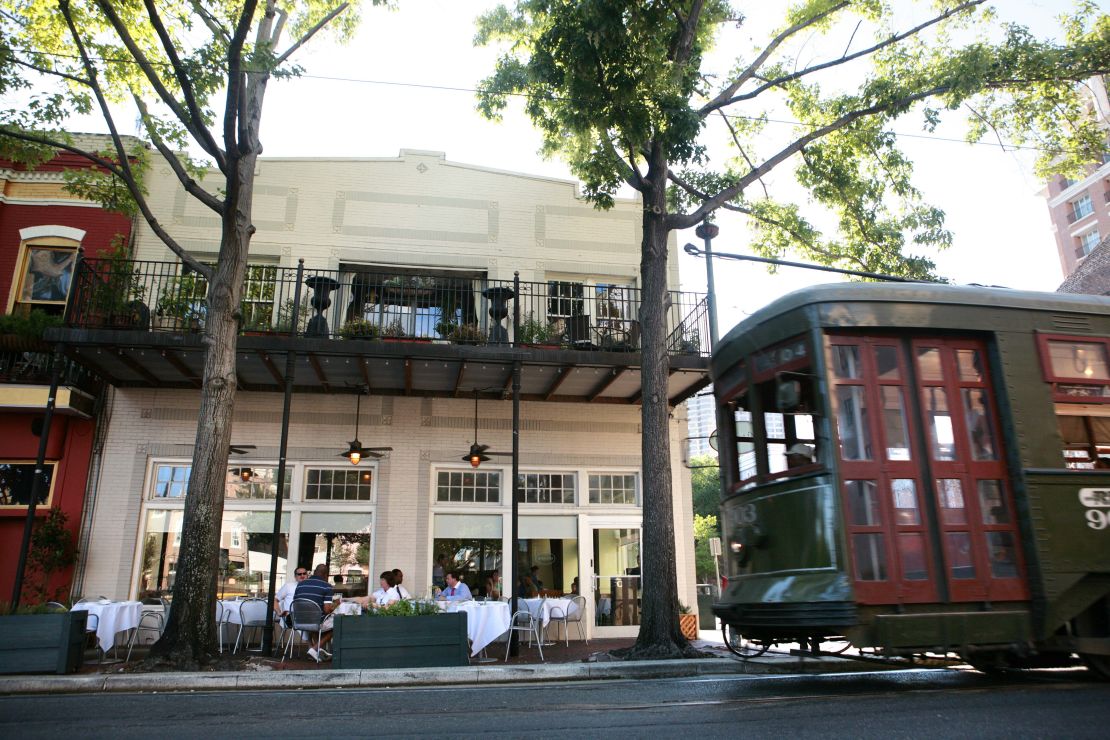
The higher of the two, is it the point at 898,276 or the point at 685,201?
the point at 685,201

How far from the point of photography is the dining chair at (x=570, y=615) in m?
12.0

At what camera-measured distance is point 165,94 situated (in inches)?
384

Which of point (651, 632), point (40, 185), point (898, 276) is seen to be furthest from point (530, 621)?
point (40, 185)

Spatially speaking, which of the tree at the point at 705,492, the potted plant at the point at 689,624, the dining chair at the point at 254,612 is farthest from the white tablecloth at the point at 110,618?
the tree at the point at 705,492

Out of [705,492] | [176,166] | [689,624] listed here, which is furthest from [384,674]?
[705,492]

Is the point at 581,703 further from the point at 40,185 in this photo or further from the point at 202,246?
the point at 40,185

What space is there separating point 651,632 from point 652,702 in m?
3.46

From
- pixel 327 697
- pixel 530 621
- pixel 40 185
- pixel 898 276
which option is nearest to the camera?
pixel 327 697

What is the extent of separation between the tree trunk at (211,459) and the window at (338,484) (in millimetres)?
4064

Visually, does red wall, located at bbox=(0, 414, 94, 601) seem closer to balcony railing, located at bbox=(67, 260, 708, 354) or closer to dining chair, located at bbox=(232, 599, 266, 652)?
balcony railing, located at bbox=(67, 260, 708, 354)

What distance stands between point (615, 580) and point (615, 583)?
2.1 inches

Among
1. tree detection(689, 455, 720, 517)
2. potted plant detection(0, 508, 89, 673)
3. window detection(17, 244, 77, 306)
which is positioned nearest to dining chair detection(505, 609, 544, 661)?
potted plant detection(0, 508, 89, 673)

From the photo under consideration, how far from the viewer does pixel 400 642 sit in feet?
29.5

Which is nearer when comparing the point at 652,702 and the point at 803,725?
the point at 803,725
